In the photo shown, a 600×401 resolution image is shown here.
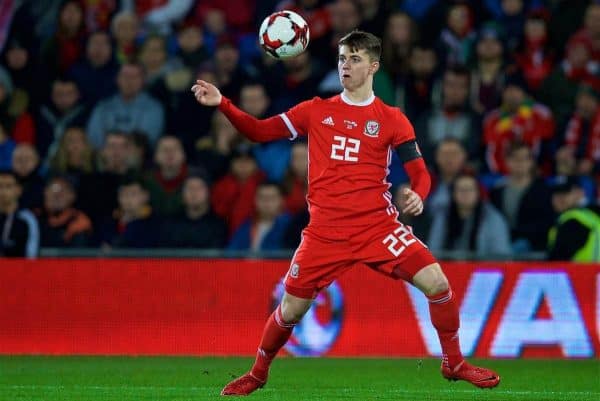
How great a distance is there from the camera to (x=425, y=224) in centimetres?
1322

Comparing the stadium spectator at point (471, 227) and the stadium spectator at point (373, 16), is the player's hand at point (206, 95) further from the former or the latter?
the stadium spectator at point (373, 16)

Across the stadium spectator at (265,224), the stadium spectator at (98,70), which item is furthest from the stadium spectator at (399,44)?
the stadium spectator at (98,70)

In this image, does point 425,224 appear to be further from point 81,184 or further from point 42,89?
point 42,89

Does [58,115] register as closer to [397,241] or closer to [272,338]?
[272,338]

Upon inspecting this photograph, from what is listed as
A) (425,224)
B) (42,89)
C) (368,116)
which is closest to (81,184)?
(42,89)

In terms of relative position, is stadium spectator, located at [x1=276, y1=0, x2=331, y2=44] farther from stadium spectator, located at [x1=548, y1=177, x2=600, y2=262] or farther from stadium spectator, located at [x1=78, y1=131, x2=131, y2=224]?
stadium spectator, located at [x1=548, y1=177, x2=600, y2=262]

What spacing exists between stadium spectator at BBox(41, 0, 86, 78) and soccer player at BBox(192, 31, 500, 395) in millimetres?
7989

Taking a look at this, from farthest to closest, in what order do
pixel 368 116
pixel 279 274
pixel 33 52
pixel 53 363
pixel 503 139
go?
pixel 33 52 → pixel 503 139 → pixel 279 274 → pixel 53 363 → pixel 368 116

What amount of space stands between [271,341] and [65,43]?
27.9ft

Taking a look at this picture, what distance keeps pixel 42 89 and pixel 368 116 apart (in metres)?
8.09

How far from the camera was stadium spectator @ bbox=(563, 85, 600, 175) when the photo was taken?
1413cm

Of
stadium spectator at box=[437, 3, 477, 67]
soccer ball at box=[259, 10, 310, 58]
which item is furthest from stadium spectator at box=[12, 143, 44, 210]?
soccer ball at box=[259, 10, 310, 58]

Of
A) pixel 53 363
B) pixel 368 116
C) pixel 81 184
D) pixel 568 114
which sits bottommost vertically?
pixel 53 363

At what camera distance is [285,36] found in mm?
8844
